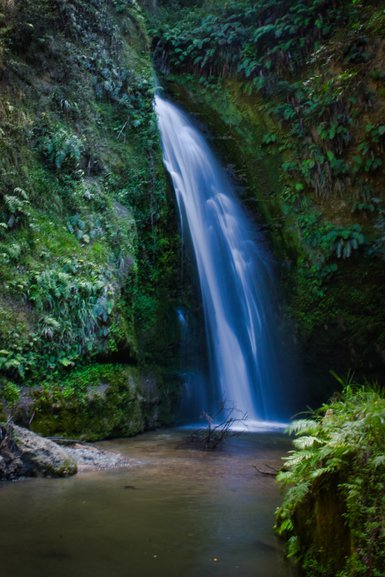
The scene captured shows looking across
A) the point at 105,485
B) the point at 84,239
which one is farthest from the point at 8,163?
the point at 105,485

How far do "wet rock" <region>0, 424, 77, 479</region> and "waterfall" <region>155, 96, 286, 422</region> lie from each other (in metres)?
5.68

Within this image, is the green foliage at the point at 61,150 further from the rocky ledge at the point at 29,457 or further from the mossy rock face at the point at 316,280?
the mossy rock face at the point at 316,280

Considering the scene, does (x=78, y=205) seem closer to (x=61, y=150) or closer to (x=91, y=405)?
(x=61, y=150)

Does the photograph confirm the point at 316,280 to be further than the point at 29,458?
Yes

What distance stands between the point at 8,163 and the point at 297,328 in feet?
25.5

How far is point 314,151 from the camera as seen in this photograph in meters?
13.1

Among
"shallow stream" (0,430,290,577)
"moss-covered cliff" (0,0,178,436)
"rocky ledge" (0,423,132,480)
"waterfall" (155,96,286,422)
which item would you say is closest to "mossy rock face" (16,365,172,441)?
"moss-covered cliff" (0,0,178,436)

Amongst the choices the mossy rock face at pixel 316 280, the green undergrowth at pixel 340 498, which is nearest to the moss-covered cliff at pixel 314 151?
the mossy rock face at pixel 316 280

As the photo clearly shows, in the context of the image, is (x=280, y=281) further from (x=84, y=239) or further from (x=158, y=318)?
(x=84, y=239)

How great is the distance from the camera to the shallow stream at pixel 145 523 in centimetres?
326

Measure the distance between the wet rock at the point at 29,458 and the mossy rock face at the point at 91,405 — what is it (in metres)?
1.32

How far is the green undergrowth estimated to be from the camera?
2791mm

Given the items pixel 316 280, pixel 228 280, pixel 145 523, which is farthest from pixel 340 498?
pixel 316 280

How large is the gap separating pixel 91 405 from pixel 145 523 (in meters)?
4.10
